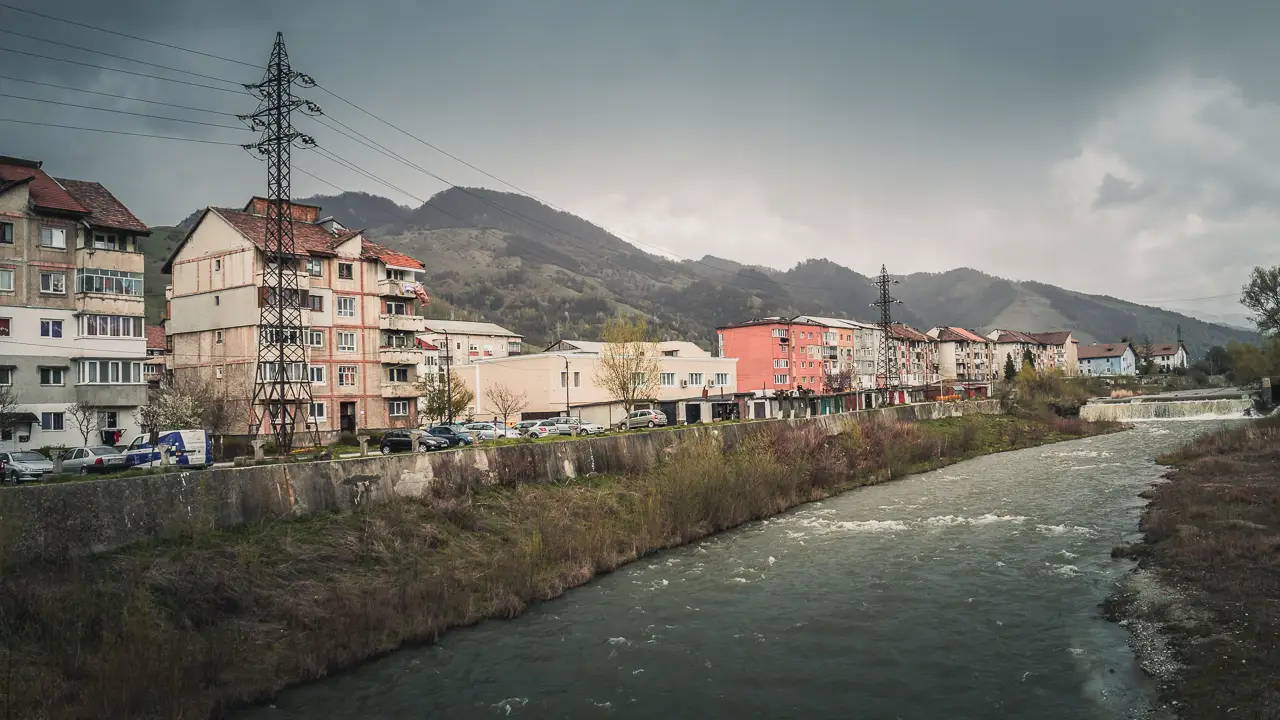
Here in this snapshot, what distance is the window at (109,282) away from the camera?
2149 inches

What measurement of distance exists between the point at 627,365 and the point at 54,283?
4788cm

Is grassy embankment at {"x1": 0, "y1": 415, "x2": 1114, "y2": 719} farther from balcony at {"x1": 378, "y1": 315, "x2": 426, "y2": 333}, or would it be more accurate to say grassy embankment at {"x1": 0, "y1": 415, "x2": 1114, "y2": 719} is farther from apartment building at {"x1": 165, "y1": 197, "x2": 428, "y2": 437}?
balcony at {"x1": 378, "y1": 315, "x2": 426, "y2": 333}

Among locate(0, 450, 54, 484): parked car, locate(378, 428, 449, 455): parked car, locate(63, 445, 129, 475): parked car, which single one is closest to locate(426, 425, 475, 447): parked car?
locate(378, 428, 449, 455): parked car

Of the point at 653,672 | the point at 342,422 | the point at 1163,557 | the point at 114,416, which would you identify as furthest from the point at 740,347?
the point at 653,672

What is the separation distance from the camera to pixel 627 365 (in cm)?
8025

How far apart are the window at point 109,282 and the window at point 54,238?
198 cm

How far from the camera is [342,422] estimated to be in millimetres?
69562

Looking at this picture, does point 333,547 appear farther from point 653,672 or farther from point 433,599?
point 653,672

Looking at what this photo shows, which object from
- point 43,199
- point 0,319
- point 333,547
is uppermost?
point 43,199

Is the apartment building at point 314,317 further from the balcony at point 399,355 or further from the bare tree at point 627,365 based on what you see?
the bare tree at point 627,365

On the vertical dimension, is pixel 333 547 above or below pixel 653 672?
above

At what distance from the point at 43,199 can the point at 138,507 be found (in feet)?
132

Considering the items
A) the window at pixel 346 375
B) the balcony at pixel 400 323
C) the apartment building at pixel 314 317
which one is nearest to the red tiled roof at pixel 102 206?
the apartment building at pixel 314 317

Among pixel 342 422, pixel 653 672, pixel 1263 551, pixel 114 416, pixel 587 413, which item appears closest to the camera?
pixel 653 672
